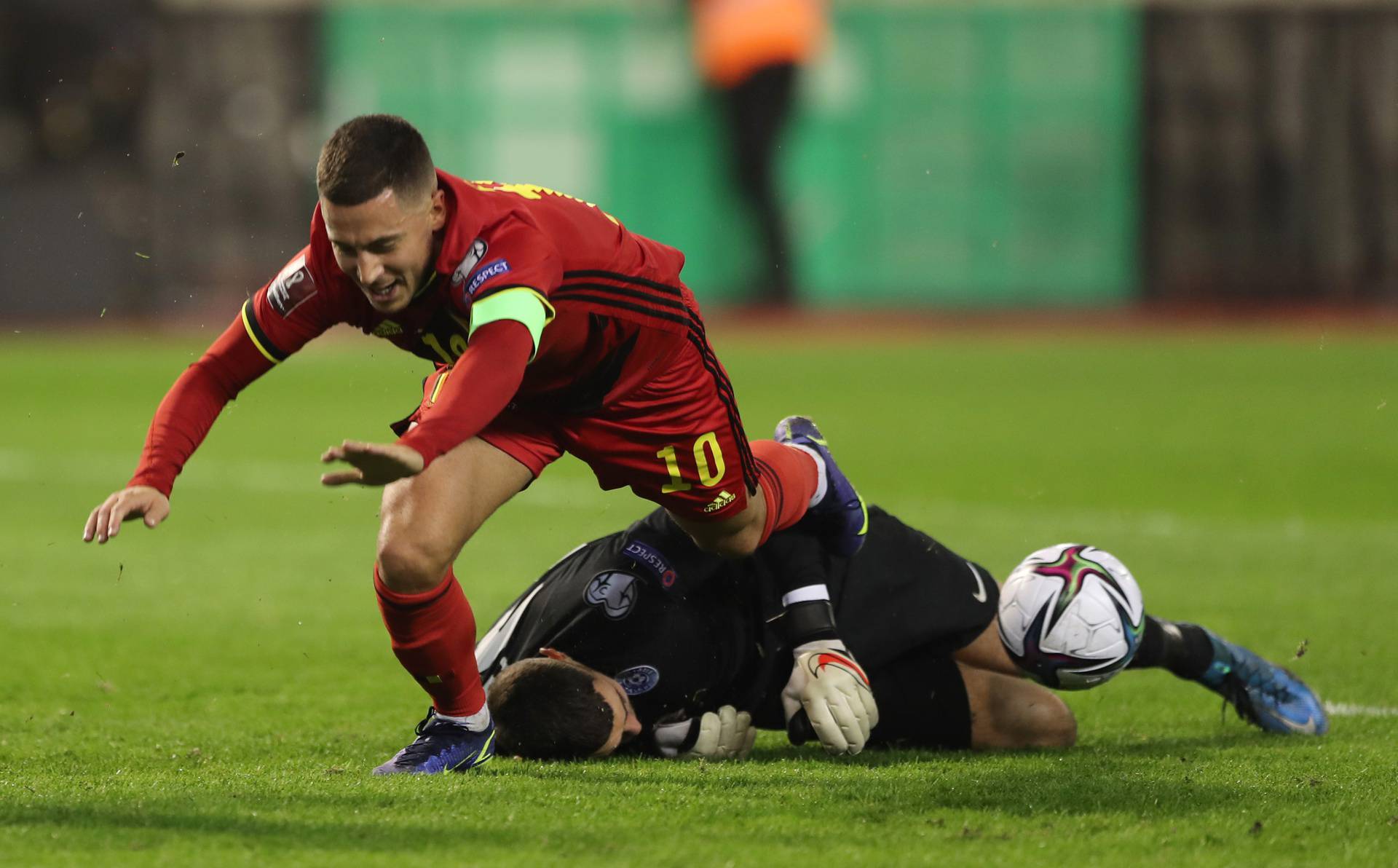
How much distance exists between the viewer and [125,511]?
378 cm

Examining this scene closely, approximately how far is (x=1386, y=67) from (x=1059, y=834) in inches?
977

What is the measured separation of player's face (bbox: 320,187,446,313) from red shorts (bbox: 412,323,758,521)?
54cm

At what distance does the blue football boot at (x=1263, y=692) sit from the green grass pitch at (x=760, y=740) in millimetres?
101

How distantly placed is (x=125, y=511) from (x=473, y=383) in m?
0.85

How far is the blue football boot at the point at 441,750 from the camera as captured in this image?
3.93 metres

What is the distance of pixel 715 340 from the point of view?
22.7m

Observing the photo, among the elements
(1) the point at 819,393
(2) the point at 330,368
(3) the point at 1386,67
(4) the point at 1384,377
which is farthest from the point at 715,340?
(3) the point at 1386,67

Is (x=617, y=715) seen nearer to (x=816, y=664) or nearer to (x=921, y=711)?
(x=816, y=664)

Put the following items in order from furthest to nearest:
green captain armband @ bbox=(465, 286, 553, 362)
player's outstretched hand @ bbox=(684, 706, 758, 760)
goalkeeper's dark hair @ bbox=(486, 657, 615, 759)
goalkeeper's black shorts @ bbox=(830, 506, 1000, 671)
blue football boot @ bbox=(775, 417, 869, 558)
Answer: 1. blue football boot @ bbox=(775, 417, 869, 558)
2. goalkeeper's black shorts @ bbox=(830, 506, 1000, 671)
3. player's outstretched hand @ bbox=(684, 706, 758, 760)
4. goalkeeper's dark hair @ bbox=(486, 657, 615, 759)
5. green captain armband @ bbox=(465, 286, 553, 362)

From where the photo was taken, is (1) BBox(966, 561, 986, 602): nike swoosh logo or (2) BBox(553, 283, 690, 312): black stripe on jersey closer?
(2) BBox(553, 283, 690, 312): black stripe on jersey

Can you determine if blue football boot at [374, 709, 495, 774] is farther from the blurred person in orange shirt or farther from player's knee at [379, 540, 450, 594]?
the blurred person in orange shirt

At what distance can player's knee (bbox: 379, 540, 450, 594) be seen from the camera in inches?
151

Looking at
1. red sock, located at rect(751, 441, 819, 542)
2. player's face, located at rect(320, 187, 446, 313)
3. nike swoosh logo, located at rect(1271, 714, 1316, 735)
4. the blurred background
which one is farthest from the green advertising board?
player's face, located at rect(320, 187, 446, 313)

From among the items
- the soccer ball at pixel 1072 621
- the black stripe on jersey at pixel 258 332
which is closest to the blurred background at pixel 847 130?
the soccer ball at pixel 1072 621
